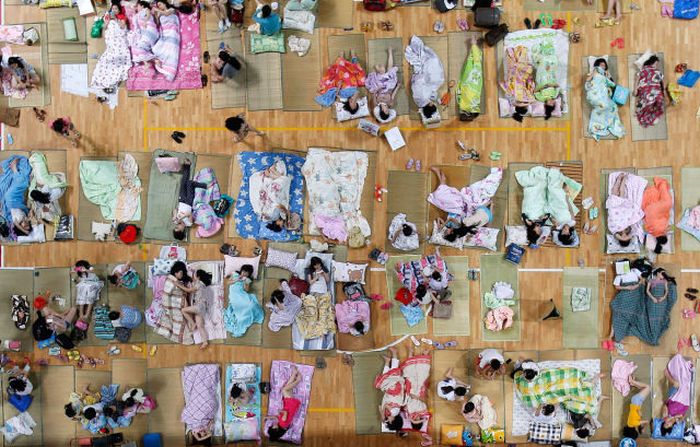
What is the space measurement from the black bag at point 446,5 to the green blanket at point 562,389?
5.94 m

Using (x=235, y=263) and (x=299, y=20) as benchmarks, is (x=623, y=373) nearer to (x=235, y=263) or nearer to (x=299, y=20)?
(x=235, y=263)

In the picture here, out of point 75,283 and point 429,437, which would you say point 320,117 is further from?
point 429,437

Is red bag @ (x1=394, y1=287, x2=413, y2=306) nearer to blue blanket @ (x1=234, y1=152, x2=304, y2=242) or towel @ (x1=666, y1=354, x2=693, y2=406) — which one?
blue blanket @ (x1=234, y1=152, x2=304, y2=242)

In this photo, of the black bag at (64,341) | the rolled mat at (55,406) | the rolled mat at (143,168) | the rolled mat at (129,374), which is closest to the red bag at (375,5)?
the rolled mat at (143,168)

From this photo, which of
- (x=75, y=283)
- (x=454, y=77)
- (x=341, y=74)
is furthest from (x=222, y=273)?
(x=454, y=77)

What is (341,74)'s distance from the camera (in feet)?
29.3

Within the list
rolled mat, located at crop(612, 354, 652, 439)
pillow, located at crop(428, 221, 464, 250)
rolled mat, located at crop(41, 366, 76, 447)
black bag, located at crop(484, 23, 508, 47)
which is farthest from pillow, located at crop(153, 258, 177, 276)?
rolled mat, located at crop(612, 354, 652, 439)

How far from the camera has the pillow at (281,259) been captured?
903cm

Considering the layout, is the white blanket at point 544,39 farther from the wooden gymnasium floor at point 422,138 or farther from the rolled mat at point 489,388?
the rolled mat at point 489,388

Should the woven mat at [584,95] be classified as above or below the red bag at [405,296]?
above

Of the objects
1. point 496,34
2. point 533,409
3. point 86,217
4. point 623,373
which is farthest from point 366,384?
point 496,34

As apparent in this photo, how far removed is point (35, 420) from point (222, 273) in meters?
3.91

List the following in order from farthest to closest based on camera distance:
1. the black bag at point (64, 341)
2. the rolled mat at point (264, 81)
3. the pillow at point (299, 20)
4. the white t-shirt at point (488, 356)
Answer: the rolled mat at point (264, 81) < the pillow at point (299, 20) < the white t-shirt at point (488, 356) < the black bag at point (64, 341)

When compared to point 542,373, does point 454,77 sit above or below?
above
